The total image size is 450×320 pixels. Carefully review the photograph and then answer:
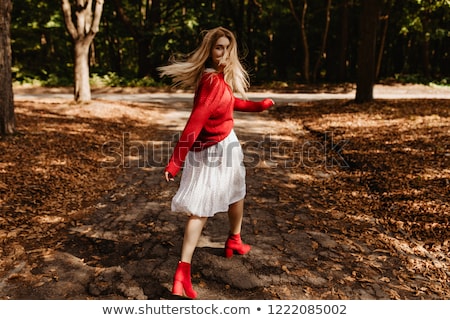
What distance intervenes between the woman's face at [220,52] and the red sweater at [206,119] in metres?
0.10

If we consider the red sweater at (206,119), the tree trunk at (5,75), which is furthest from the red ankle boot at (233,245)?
the tree trunk at (5,75)

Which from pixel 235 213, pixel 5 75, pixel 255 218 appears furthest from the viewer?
pixel 5 75

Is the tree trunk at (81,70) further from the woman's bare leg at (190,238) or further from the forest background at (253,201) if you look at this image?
the woman's bare leg at (190,238)

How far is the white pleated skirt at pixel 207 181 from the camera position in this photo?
318 centimetres

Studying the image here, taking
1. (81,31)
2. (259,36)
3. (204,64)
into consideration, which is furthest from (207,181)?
(259,36)

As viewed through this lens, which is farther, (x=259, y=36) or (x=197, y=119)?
(x=259, y=36)

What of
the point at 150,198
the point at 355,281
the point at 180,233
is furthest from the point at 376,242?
the point at 150,198

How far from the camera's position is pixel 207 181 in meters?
3.22

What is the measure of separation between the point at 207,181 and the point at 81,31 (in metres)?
10.4

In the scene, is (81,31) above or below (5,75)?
above

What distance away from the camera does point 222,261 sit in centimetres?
374

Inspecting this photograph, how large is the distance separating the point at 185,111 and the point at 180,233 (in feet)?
30.0

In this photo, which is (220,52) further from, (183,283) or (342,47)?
(342,47)

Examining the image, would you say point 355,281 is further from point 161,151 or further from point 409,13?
point 409,13
